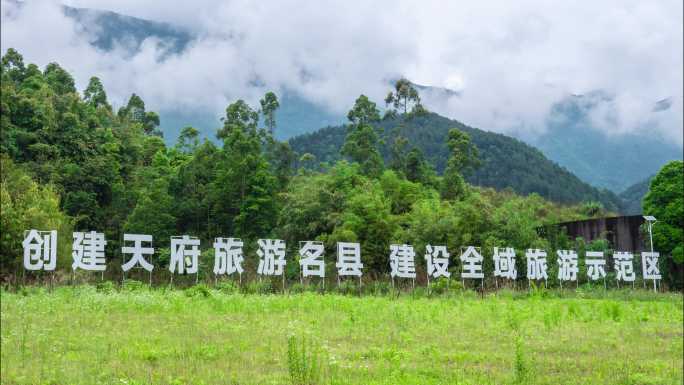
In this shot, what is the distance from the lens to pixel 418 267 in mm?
23750

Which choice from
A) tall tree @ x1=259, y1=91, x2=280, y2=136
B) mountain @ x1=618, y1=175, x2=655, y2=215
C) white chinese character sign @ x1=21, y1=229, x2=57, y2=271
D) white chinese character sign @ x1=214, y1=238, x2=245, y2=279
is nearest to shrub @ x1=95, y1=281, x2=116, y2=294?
white chinese character sign @ x1=21, y1=229, x2=57, y2=271

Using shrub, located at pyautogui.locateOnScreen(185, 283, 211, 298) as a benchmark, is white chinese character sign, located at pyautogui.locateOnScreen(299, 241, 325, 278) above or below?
above

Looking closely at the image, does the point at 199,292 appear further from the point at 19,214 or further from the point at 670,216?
the point at 670,216

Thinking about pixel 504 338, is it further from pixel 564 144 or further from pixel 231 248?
pixel 564 144

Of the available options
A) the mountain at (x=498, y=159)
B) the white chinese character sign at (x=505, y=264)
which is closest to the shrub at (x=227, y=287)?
the white chinese character sign at (x=505, y=264)

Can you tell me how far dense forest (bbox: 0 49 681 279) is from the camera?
25.8 metres

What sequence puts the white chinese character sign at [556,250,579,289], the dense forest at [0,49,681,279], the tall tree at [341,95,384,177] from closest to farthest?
1. the white chinese character sign at [556,250,579,289]
2. the dense forest at [0,49,681,279]
3. the tall tree at [341,95,384,177]

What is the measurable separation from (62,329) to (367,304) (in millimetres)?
6815

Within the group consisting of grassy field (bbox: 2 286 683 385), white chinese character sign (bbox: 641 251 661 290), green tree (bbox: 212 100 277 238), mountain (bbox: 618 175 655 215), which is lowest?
grassy field (bbox: 2 286 683 385)

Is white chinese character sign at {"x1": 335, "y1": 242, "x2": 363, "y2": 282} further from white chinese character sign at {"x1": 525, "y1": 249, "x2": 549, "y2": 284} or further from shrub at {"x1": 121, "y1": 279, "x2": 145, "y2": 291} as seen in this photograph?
white chinese character sign at {"x1": 525, "y1": 249, "x2": 549, "y2": 284}

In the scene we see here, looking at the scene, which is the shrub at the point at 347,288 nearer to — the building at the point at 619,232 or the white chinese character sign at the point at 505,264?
the white chinese character sign at the point at 505,264

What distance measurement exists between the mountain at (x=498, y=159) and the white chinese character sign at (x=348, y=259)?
36.7 metres

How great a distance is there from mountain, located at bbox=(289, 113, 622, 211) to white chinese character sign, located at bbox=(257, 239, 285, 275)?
122 feet

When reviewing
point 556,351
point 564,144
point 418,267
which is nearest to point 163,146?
point 418,267
